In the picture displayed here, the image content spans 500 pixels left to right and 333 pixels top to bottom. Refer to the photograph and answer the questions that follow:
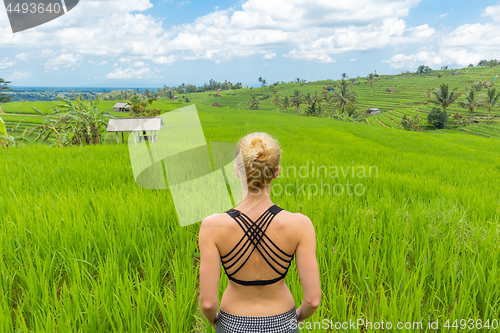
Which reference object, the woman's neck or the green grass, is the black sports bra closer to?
the woman's neck

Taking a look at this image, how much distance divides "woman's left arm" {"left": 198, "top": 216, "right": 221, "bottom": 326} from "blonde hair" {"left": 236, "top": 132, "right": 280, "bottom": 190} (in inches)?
8.6

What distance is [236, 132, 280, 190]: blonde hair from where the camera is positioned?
89 centimetres

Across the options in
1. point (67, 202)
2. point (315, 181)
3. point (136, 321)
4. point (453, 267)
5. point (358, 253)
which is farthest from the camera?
point (315, 181)

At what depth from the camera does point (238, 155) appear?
95cm

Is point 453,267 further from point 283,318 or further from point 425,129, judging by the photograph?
point 425,129

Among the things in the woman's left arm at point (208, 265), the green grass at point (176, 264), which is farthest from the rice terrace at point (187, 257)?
the woman's left arm at point (208, 265)

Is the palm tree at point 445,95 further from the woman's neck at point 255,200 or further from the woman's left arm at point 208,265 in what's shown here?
the woman's left arm at point 208,265

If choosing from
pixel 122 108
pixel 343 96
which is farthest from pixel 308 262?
pixel 122 108

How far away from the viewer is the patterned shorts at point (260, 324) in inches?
38.8

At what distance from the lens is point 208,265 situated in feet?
3.14

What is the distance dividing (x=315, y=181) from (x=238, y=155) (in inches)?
148

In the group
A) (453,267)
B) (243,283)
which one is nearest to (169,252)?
(243,283)

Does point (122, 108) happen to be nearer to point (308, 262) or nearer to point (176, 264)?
point (176, 264)

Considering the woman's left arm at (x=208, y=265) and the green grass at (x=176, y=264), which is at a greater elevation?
the woman's left arm at (x=208, y=265)
